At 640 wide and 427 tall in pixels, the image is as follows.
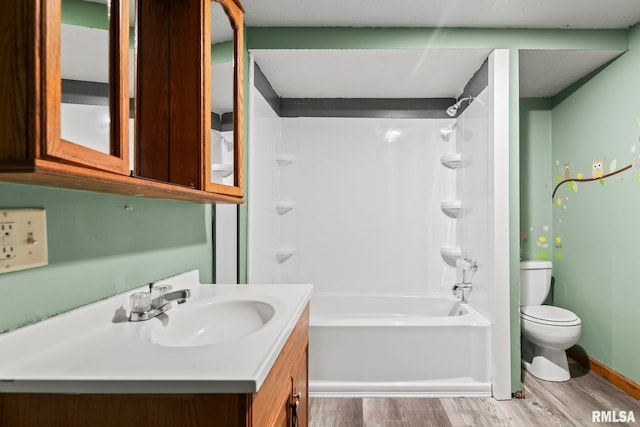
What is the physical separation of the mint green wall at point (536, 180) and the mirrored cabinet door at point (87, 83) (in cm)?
324

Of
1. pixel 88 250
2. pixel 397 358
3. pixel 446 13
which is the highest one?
pixel 446 13

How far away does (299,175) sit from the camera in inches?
128

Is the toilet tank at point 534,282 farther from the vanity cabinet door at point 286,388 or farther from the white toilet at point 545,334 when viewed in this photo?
the vanity cabinet door at point 286,388

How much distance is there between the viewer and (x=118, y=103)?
82 cm

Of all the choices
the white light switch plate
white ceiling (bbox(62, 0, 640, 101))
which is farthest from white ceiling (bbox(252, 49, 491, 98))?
the white light switch plate

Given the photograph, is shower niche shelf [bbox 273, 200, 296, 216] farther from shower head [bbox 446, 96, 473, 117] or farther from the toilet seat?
the toilet seat

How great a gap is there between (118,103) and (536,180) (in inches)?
131

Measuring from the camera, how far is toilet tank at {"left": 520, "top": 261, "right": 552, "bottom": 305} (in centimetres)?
285

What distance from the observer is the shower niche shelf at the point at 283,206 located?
9.95ft

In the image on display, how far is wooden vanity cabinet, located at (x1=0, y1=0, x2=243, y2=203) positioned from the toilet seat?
7.44ft

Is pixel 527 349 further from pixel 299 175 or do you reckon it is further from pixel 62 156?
pixel 62 156

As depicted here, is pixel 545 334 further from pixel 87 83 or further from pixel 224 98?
pixel 87 83

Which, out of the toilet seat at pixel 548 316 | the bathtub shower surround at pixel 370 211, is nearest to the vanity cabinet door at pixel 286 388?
the bathtub shower surround at pixel 370 211

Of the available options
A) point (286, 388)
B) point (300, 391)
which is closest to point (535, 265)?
point (300, 391)
